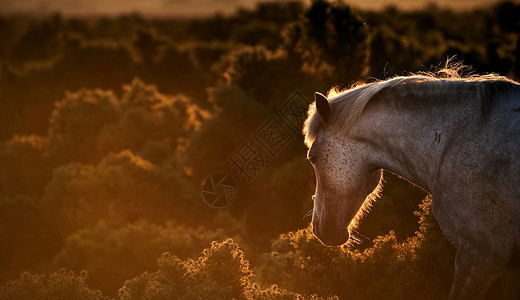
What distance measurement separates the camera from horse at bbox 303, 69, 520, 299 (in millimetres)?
Answer: 4422

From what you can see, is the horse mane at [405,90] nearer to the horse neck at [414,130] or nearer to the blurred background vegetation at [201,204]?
the horse neck at [414,130]

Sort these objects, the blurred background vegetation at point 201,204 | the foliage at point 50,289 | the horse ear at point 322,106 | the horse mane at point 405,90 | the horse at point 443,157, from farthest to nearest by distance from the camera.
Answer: the blurred background vegetation at point 201,204
the foliage at point 50,289
the horse ear at point 322,106
the horse mane at point 405,90
the horse at point 443,157

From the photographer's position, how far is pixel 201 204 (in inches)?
534

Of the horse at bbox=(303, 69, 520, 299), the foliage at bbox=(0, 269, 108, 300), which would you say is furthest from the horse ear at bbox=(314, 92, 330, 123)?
the foliage at bbox=(0, 269, 108, 300)

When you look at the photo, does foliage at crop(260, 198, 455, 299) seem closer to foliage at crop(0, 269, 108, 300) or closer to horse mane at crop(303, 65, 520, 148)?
horse mane at crop(303, 65, 520, 148)

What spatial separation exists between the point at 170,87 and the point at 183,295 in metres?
32.1

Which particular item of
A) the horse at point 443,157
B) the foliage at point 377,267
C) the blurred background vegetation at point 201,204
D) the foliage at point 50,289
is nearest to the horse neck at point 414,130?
the horse at point 443,157

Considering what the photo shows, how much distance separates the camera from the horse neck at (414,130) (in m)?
4.73

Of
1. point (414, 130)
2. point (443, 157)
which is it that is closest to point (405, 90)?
point (414, 130)

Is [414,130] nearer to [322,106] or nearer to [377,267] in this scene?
[322,106]

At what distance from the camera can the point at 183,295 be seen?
252 inches


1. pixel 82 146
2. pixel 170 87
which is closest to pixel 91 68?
pixel 170 87

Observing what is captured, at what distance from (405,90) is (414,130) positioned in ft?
1.10

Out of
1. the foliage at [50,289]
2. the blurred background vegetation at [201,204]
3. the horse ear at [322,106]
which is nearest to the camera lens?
the horse ear at [322,106]
